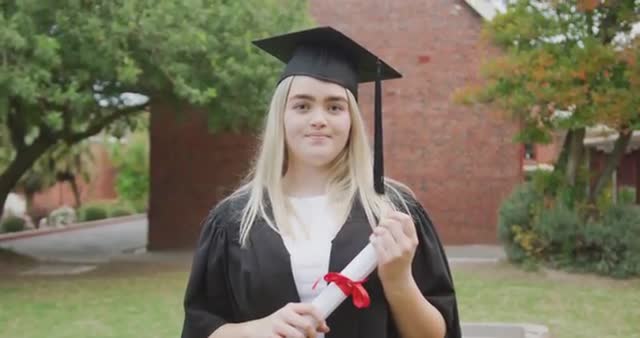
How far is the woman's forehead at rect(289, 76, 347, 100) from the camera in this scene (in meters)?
2.06

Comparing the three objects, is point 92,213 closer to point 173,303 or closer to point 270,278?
point 173,303

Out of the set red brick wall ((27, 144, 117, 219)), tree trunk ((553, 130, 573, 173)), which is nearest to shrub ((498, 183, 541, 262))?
tree trunk ((553, 130, 573, 173))

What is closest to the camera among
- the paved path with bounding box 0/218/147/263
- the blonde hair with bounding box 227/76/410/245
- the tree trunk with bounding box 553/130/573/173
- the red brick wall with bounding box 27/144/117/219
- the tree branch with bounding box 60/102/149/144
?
the blonde hair with bounding box 227/76/410/245

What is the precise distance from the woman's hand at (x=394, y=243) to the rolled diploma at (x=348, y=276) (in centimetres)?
2

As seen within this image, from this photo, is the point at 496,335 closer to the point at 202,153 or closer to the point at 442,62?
the point at 442,62

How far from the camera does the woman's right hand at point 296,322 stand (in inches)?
68.8

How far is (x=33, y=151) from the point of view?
1320cm

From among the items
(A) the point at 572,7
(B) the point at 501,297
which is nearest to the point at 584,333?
(B) the point at 501,297

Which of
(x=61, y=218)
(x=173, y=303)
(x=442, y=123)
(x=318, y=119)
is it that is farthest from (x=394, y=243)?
(x=61, y=218)

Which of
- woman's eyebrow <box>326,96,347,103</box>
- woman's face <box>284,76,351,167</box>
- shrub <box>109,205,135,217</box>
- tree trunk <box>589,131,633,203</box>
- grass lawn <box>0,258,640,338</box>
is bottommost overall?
shrub <box>109,205,135,217</box>

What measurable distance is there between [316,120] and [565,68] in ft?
27.9

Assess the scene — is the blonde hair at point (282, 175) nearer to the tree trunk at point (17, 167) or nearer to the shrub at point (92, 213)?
the tree trunk at point (17, 167)

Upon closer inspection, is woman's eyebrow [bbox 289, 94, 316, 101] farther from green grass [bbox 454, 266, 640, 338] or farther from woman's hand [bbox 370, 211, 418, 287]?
green grass [bbox 454, 266, 640, 338]

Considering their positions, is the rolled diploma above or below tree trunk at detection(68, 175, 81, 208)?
above
